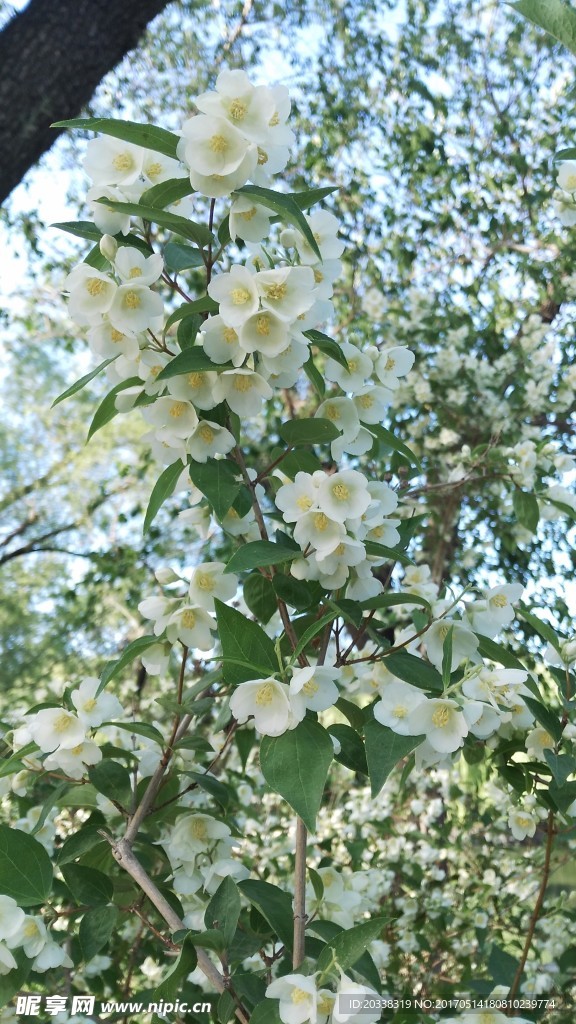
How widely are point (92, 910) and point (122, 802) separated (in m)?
0.13

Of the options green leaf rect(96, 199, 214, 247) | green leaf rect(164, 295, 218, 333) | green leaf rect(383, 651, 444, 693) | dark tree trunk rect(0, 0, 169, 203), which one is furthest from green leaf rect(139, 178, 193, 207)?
dark tree trunk rect(0, 0, 169, 203)

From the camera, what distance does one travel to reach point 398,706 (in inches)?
35.7

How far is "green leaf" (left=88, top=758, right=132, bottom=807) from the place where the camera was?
110 cm

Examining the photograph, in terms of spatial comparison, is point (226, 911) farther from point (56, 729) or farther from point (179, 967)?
point (56, 729)

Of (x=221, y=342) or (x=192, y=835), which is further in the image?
(x=192, y=835)

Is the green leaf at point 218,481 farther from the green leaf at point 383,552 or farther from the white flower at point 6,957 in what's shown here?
the white flower at point 6,957

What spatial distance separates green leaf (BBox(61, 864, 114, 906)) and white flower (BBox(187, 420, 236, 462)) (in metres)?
0.55

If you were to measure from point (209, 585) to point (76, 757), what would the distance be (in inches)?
10.6

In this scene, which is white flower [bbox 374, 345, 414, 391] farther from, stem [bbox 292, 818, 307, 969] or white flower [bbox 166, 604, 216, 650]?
stem [bbox 292, 818, 307, 969]

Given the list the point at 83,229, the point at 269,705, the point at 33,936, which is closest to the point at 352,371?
the point at 83,229

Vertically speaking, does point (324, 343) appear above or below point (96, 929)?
above

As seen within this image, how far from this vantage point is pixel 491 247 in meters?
3.61

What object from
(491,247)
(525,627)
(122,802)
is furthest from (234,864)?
(491,247)

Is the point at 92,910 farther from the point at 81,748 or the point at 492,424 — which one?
the point at 492,424
